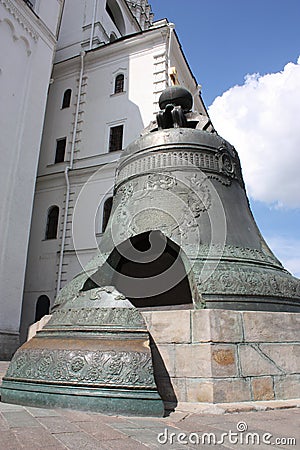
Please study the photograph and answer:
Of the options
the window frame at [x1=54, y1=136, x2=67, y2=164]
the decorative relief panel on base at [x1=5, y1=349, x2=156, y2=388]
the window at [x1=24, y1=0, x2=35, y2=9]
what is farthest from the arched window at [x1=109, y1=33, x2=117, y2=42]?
the decorative relief panel on base at [x1=5, y1=349, x2=156, y2=388]

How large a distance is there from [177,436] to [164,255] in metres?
2.68

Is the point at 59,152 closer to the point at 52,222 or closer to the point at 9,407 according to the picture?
the point at 52,222

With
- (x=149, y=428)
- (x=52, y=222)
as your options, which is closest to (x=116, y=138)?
(x=52, y=222)

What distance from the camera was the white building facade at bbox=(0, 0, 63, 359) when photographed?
11.7 metres

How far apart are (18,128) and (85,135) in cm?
391

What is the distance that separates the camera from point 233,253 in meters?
3.33

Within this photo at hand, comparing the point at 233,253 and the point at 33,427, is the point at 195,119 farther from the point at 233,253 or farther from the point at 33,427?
the point at 33,427

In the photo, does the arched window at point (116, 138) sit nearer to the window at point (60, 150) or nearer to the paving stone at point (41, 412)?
the window at point (60, 150)

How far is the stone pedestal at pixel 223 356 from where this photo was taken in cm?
256

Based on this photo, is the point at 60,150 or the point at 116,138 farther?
the point at 60,150

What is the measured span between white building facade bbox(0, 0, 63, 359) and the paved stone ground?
9519 millimetres

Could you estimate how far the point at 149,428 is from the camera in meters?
1.96

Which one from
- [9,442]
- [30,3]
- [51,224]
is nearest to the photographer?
[9,442]

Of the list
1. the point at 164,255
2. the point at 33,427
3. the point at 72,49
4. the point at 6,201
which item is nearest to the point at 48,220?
the point at 6,201
